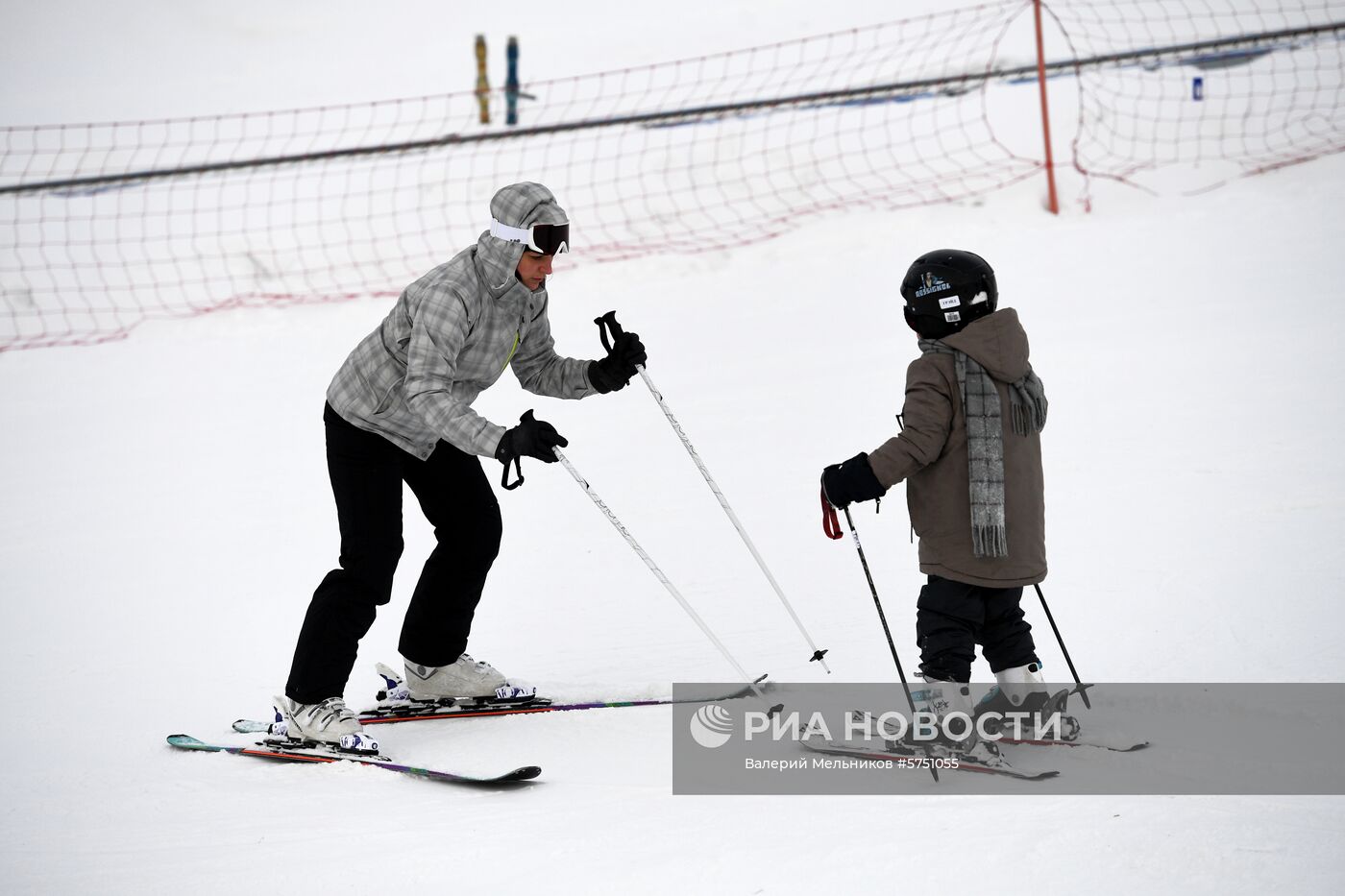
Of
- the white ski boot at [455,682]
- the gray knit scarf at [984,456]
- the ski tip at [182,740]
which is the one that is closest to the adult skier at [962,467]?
the gray knit scarf at [984,456]

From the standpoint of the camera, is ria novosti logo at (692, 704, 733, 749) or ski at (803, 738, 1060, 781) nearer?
ski at (803, 738, 1060, 781)

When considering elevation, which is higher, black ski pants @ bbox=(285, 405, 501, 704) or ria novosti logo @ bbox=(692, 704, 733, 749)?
black ski pants @ bbox=(285, 405, 501, 704)

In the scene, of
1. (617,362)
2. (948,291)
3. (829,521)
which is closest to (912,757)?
(829,521)

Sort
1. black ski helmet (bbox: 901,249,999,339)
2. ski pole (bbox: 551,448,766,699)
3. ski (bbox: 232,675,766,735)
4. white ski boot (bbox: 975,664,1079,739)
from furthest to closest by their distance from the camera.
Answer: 1. ski (bbox: 232,675,766,735)
2. ski pole (bbox: 551,448,766,699)
3. white ski boot (bbox: 975,664,1079,739)
4. black ski helmet (bbox: 901,249,999,339)

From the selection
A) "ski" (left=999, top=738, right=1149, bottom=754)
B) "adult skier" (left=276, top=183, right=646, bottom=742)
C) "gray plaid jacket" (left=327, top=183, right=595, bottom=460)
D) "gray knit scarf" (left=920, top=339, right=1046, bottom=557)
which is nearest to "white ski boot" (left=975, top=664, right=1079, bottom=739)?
"ski" (left=999, top=738, right=1149, bottom=754)

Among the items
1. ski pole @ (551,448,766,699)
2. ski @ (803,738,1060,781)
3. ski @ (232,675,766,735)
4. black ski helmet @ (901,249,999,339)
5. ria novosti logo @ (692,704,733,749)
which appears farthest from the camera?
ski @ (232,675,766,735)

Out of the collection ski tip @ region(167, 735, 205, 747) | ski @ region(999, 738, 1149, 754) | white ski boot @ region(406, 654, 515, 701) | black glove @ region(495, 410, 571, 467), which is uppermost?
black glove @ region(495, 410, 571, 467)

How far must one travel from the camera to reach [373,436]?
3.62 m

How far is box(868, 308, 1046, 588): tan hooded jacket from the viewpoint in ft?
10.0

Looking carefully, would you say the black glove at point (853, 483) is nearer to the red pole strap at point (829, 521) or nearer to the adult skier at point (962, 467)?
the adult skier at point (962, 467)

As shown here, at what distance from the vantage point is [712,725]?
3686mm

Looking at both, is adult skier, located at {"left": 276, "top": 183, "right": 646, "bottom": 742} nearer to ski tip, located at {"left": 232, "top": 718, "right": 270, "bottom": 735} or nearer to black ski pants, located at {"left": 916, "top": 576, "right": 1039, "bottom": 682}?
ski tip, located at {"left": 232, "top": 718, "right": 270, "bottom": 735}

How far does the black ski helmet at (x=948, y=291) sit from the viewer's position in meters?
3.11

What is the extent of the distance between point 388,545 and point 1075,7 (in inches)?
574
